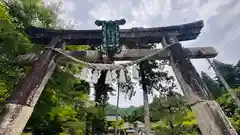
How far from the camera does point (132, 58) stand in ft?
16.8

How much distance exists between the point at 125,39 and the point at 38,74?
8.27 feet

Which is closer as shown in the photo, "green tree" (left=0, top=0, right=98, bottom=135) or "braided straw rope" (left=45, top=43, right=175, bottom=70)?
"braided straw rope" (left=45, top=43, right=175, bottom=70)

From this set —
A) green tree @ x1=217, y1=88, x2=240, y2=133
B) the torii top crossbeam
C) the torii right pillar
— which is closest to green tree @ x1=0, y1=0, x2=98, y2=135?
the torii top crossbeam

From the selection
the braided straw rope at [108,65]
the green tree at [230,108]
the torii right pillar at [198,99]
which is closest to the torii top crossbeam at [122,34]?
the torii right pillar at [198,99]

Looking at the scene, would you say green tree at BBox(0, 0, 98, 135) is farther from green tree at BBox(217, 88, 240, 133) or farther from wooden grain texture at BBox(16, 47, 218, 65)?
green tree at BBox(217, 88, 240, 133)

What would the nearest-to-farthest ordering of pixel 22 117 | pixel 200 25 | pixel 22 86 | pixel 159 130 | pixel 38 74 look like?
pixel 22 117, pixel 22 86, pixel 38 74, pixel 200 25, pixel 159 130

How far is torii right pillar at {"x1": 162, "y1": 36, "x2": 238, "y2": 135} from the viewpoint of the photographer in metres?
3.52

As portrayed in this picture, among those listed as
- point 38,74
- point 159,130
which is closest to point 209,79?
point 159,130

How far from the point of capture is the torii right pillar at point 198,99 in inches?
139

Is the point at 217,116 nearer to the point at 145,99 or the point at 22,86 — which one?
the point at 22,86

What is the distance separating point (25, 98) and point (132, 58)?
2.67 m

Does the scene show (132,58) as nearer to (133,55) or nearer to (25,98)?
(133,55)

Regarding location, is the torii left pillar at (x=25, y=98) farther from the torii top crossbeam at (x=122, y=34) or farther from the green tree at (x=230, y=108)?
the green tree at (x=230, y=108)

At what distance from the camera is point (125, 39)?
555 cm
